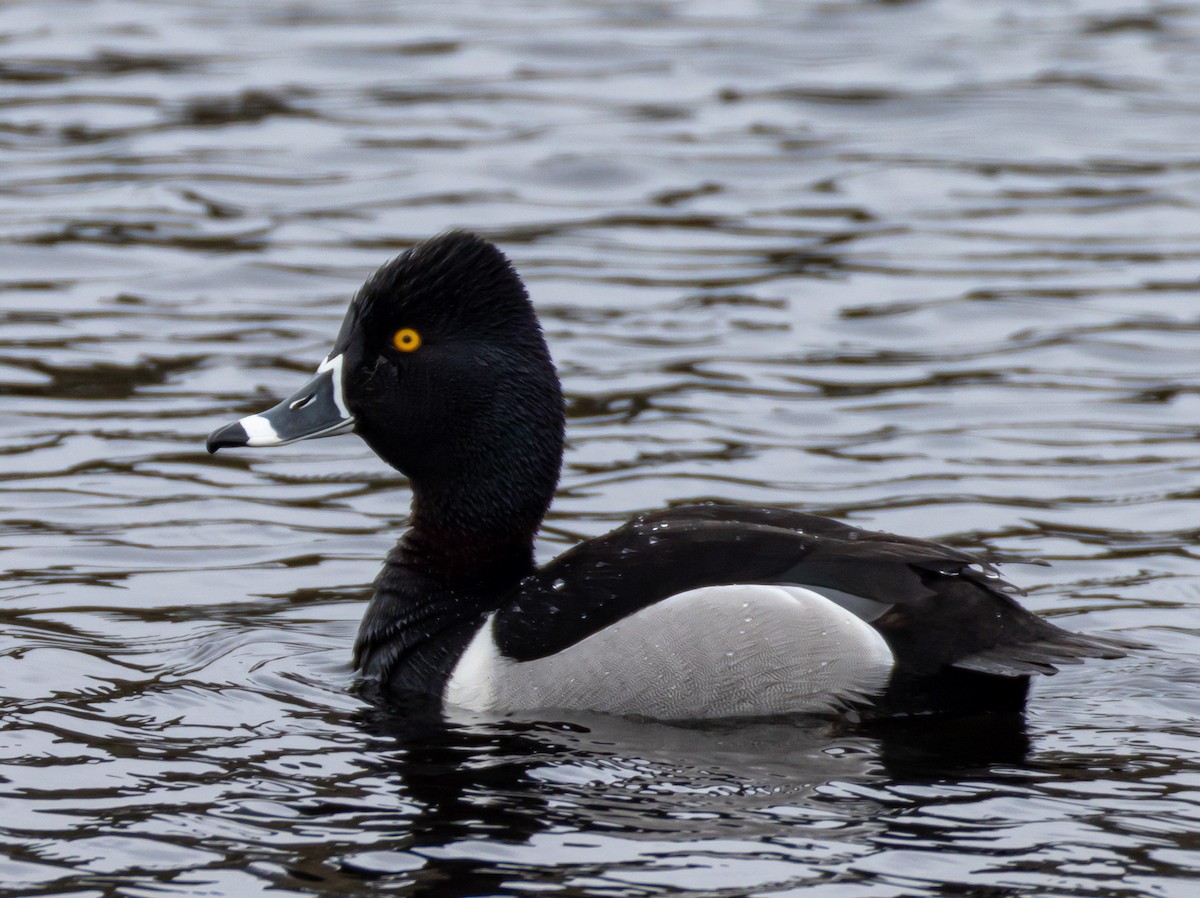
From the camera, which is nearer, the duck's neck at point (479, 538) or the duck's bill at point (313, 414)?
the duck's neck at point (479, 538)

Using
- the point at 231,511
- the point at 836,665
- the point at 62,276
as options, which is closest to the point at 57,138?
the point at 62,276

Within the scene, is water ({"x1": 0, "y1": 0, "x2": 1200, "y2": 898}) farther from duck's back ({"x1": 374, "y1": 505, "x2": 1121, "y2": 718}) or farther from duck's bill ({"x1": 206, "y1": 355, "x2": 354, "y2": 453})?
duck's bill ({"x1": 206, "y1": 355, "x2": 354, "y2": 453})

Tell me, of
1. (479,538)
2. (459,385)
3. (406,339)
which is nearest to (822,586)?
(479,538)

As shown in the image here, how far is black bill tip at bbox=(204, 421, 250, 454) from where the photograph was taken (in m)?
7.14

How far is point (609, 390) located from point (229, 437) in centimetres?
366

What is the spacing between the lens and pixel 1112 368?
1090 cm

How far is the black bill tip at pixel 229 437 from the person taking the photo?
7.14 metres

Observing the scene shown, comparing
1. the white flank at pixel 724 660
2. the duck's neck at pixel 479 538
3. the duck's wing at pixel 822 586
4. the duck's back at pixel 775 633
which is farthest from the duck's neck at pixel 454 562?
the white flank at pixel 724 660

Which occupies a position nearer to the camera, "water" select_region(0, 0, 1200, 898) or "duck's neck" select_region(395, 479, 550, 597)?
"water" select_region(0, 0, 1200, 898)

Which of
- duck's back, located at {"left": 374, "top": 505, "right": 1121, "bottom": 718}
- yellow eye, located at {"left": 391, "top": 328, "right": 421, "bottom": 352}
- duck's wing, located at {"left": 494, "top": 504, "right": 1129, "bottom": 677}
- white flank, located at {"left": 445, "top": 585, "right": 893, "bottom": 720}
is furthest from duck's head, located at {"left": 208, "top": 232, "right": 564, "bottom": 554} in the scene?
white flank, located at {"left": 445, "top": 585, "right": 893, "bottom": 720}

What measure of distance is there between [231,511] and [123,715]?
244cm

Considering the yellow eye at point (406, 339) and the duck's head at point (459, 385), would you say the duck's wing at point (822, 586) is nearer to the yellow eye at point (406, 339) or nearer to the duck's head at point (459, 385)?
the duck's head at point (459, 385)

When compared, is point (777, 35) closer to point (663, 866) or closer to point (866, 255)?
point (866, 255)

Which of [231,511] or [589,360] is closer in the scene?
[231,511]
